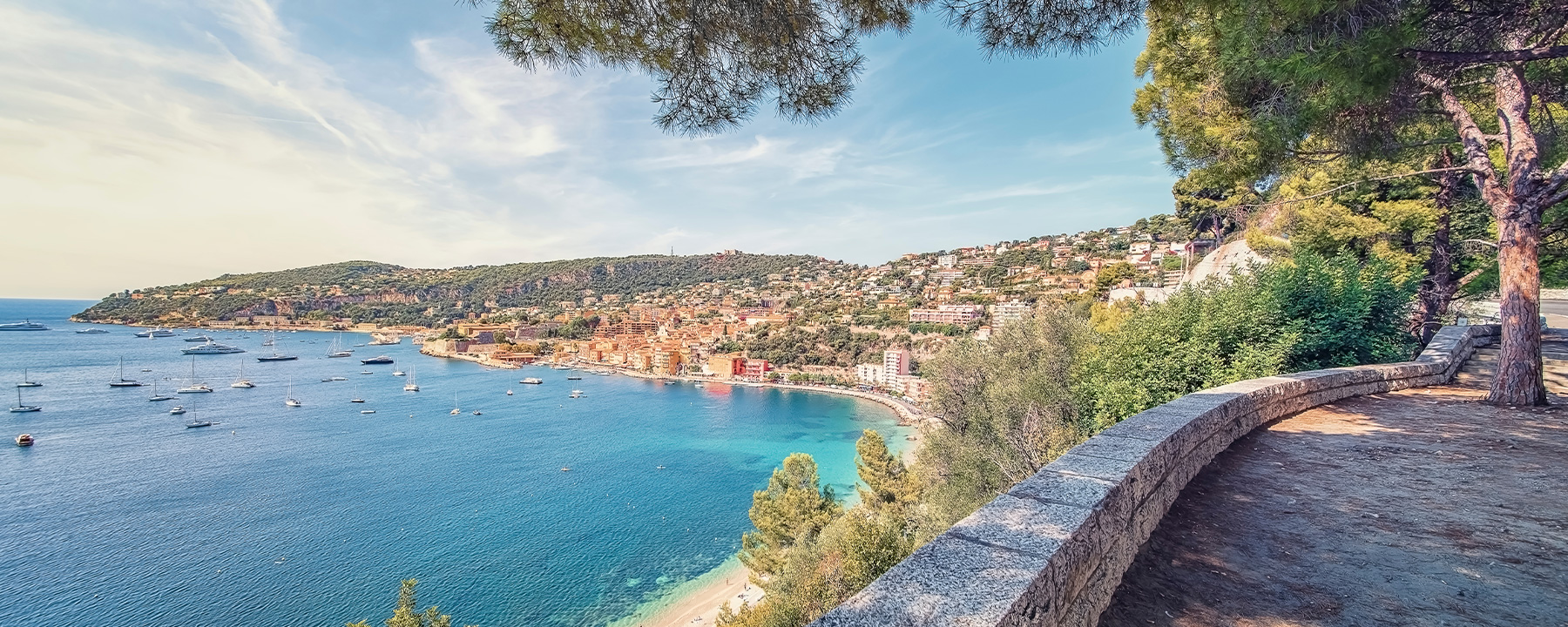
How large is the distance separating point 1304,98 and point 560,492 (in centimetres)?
2943

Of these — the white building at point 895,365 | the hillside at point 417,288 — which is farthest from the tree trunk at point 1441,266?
the hillside at point 417,288

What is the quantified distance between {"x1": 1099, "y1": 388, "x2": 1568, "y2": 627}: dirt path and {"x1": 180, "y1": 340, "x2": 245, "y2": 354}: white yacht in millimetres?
92729

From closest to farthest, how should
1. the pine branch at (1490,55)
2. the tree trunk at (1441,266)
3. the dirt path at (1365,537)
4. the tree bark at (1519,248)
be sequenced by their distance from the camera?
the dirt path at (1365,537)
the pine branch at (1490,55)
the tree bark at (1519,248)
the tree trunk at (1441,266)

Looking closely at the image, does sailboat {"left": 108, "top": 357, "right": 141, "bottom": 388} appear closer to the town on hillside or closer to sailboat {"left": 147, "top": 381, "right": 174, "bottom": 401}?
sailboat {"left": 147, "top": 381, "right": 174, "bottom": 401}

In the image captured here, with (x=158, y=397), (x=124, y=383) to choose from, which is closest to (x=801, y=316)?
(x=158, y=397)

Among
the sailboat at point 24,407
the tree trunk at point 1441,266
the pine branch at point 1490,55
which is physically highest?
the pine branch at point 1490,55

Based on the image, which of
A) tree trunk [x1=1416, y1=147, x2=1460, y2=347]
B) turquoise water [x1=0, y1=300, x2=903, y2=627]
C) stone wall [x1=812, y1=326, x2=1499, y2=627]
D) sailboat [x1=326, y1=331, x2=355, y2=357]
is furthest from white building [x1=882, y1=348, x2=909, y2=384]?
sailboat [x1=326, y1=331, x2=355, y2=357]

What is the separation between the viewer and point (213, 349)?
228 ft

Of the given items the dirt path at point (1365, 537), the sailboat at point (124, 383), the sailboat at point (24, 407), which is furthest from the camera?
the sailboat at point (124, 383)

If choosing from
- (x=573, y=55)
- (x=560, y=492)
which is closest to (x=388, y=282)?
(x=560, y=492)

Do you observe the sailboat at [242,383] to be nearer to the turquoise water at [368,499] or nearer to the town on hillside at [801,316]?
the turquoise water at [368,499]

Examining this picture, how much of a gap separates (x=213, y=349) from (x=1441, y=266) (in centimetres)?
9838

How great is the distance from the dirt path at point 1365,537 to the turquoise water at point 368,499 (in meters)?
17.8

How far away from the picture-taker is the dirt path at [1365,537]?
6.62ft
